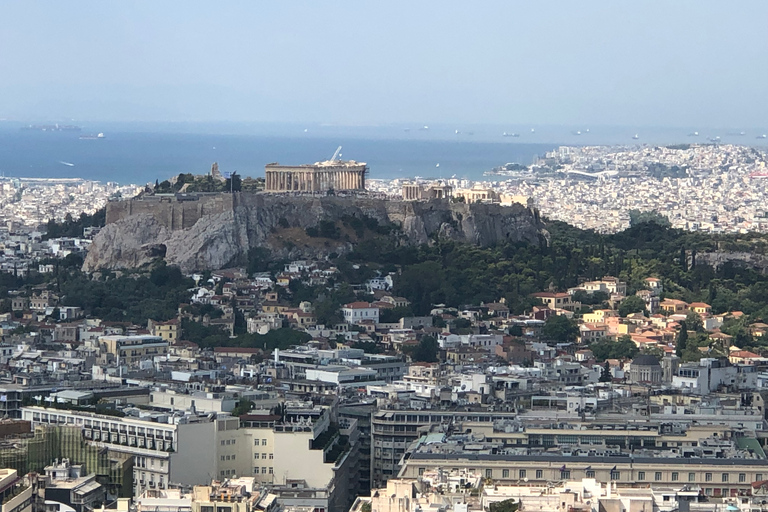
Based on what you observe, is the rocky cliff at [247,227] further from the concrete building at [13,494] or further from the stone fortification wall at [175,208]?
the concrete building at [13,494]

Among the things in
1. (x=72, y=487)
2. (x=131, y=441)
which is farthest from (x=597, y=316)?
(x=72, y=487)

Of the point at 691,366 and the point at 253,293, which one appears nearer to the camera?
the point at 691,366

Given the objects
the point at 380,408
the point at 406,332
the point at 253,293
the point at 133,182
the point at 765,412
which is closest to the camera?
the point at 380,408

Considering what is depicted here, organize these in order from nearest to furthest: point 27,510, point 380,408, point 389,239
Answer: point 27,510 < point 380,408 < point 389,239

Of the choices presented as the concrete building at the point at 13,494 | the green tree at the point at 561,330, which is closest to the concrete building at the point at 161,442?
the concrete building at the point at 13,494

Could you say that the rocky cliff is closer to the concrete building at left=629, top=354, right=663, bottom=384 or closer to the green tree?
the green tree

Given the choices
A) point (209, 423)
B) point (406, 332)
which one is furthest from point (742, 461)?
point (406, 332)

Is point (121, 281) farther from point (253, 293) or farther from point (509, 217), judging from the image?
point (509, 217)
